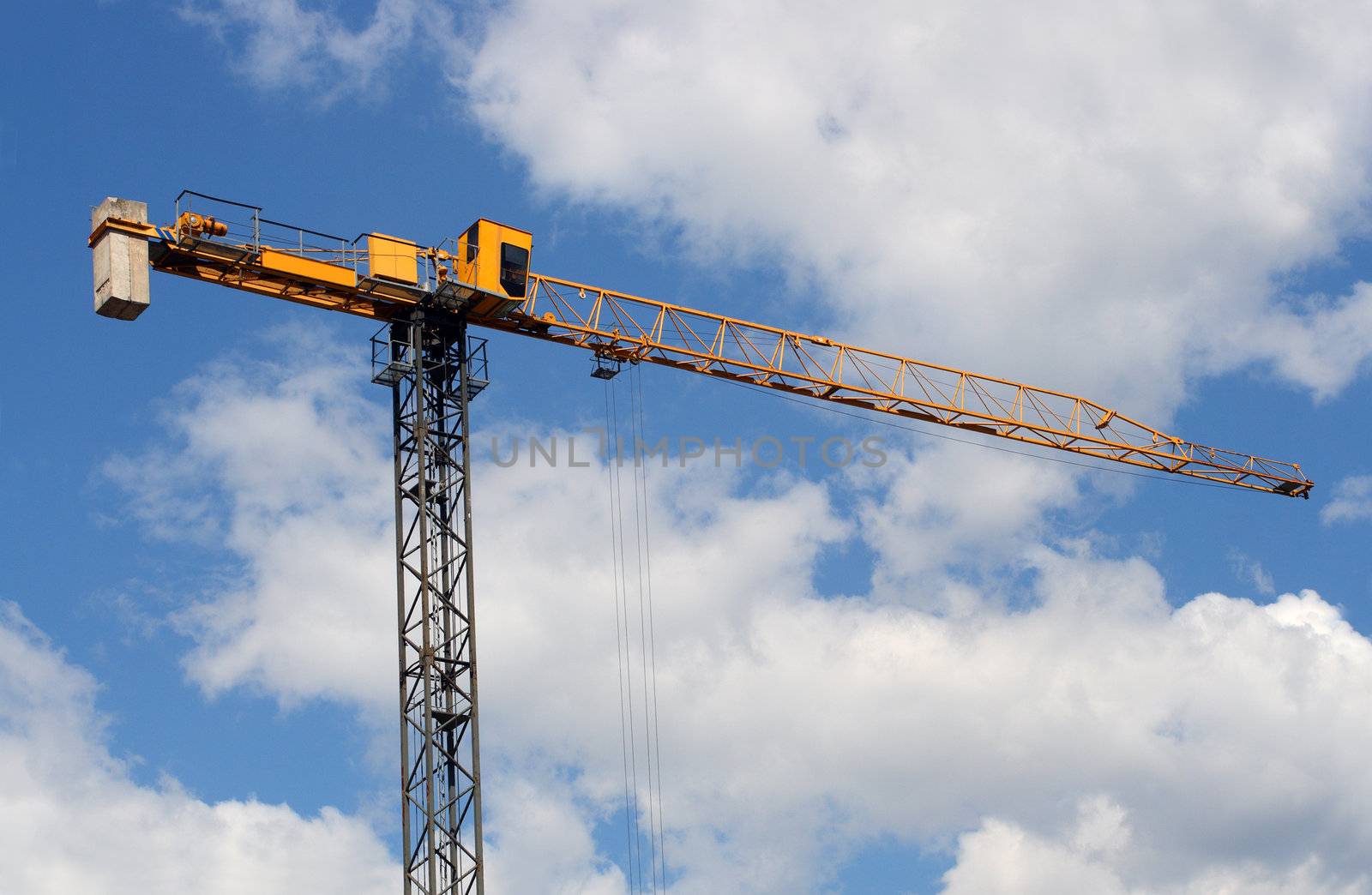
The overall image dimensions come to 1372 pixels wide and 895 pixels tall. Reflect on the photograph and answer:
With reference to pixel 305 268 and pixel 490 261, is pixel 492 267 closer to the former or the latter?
pixel 490 261

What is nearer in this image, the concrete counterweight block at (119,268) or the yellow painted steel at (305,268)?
the concrete counterweight block at (119,268)

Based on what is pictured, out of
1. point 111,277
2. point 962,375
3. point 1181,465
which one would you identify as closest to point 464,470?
point 111,277

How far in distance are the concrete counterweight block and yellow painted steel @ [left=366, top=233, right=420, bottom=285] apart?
7969 mm

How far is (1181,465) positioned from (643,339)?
3435cm

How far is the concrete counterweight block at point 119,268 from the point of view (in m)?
63.0

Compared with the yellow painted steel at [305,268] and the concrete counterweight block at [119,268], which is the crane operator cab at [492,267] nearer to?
the yellow painted steel at [305,268]

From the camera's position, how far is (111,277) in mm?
62844

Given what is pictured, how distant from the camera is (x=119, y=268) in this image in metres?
63.1

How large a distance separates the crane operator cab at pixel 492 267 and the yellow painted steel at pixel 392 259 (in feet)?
6.13

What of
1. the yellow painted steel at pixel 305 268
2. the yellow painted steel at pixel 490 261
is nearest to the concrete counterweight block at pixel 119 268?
the yellow painted steel at pixel 305 268

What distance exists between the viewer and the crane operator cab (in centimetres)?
6994

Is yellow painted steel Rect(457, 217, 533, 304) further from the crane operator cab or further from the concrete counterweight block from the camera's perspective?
the concrete counterweight block

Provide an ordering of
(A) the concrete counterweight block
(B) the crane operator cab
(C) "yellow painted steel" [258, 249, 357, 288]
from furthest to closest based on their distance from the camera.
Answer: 1. (B) the crane operator cab
2. (C) "yellow painted steel" [258, 249, 357, 288]
3. (A) the concrete counterweight block

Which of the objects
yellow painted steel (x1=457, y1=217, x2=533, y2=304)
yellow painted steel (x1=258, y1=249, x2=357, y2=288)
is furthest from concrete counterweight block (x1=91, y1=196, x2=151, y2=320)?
yellow painted steel (x1=457, y1=217, x2=533, y2=304)
